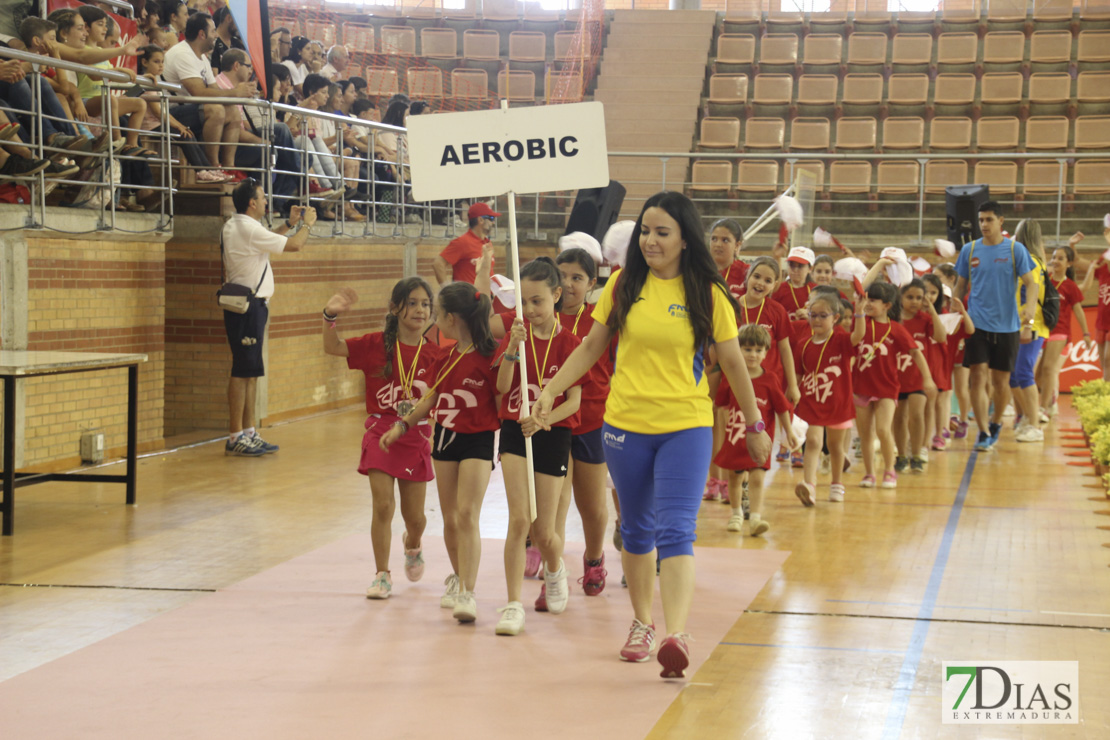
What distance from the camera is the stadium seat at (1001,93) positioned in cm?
1928

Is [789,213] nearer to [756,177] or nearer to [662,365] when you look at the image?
[662,365]

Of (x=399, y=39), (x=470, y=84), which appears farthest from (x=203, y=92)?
(x=399, y=39)

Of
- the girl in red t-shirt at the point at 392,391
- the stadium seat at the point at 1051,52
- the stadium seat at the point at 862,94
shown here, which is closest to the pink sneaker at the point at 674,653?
the girl in red t-shirt at the point at 392,391

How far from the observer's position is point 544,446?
5.10 m

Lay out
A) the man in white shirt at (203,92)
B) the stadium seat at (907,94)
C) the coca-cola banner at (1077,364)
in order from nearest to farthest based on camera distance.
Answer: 1. the man in white shirt at (203,92)
2. the coca-cola banner at (1077,364)
3. the stadium seat at (907,94)

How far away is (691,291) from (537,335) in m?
1.05

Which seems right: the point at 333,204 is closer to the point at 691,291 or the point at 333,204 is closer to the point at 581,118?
the point at 581,118

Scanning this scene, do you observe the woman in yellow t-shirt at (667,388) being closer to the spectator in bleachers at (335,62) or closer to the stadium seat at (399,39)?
the spectator in bleachers at (335,62)

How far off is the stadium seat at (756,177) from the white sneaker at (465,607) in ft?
45.6

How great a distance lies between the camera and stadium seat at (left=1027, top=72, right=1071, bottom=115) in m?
19.1

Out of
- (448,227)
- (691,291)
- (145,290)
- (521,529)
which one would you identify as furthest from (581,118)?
(448,227)

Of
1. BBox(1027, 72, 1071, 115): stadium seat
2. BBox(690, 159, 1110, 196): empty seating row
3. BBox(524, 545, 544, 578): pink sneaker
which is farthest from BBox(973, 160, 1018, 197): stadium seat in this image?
BBox(524, 545, 544, 578): pink sneaker

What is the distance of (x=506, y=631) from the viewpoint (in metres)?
4.93

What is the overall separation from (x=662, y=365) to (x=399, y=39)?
18.7m
